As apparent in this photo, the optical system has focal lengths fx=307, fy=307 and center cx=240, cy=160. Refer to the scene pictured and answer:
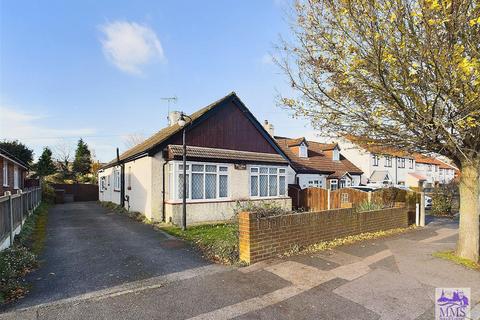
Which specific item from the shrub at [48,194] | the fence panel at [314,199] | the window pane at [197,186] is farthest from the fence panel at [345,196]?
the shrub at [48,194]

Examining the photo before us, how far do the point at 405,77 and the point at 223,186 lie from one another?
1001 cm

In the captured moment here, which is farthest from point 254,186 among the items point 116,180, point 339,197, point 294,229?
point 116,180

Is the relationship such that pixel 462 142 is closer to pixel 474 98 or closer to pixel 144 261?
pixel 474 98

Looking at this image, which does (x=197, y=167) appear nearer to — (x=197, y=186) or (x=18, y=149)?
(x=197, y=186)

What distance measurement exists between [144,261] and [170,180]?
6.27 meters

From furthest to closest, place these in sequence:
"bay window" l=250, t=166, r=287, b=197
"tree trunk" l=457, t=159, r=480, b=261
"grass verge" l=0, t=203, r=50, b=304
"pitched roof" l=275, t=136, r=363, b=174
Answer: "pitched roof" l=275, t=136, r=363, b=174 < "bay window" l=250, t=166, r=287, b=197 < "tree trunk" l=457, t=159, r=480, b=261 < "grass verge" l=0, t=203, r=50, b=304

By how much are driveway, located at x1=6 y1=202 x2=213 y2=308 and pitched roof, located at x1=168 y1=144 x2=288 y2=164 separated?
3.55 meters

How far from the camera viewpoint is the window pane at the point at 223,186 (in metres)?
14.6

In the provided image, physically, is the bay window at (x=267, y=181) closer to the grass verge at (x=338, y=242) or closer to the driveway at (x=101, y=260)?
the driveway at (x=101, y=260)

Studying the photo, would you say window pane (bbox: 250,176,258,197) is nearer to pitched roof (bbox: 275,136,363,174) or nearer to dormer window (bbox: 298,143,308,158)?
pitched roof (bbox: 275,136,363,174)

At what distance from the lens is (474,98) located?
17.9ft

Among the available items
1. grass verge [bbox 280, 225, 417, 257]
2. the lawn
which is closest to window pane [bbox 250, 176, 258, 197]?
the lawn

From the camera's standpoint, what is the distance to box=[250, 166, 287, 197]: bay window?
52.8ft

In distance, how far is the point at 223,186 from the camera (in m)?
14.7
